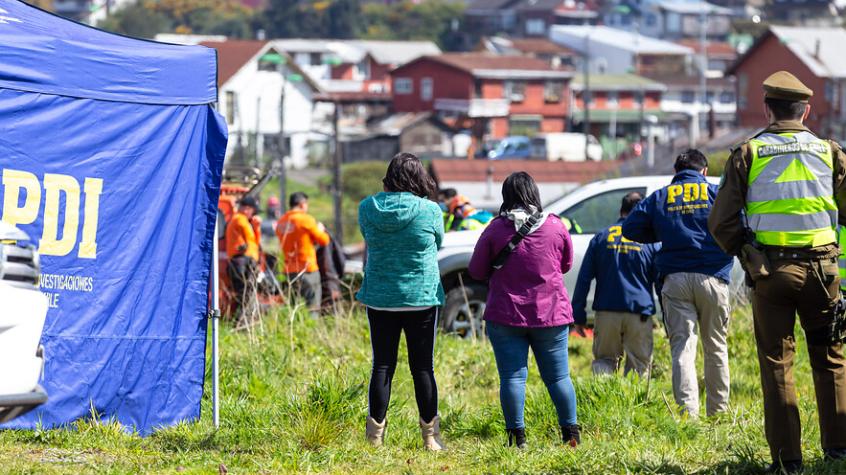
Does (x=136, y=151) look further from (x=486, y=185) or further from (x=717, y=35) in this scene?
Answer: (x=717, y=35)

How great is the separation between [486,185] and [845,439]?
114 ft

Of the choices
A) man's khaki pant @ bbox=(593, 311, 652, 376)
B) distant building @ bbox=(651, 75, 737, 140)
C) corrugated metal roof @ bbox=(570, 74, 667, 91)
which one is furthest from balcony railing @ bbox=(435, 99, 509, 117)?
man's khaki pant @ bbox=(593, 311, 652, 376)

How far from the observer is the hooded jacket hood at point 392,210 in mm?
6523

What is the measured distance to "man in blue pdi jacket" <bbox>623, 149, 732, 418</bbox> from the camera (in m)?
7.47

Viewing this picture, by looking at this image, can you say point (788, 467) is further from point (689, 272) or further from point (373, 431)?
point (373, 431)

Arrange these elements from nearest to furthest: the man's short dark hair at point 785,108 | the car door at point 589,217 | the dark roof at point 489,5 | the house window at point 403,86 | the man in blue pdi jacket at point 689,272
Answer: the man's short dark hair at point 785,108 → the man in blue pdi jacket at point 689,272 → the car door at point 589,217 → the house window at point 403,86 → the dark roof at point 489,5

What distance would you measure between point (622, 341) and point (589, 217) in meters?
3.11

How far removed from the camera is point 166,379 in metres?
7.17

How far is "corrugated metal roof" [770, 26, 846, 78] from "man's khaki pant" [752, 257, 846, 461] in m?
56.4

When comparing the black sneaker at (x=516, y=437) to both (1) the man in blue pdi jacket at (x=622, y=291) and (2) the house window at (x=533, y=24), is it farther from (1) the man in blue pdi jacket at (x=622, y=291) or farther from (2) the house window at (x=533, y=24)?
(2) the house window at (x=533, y=24)

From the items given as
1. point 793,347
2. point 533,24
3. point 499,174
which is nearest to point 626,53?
point 533,24

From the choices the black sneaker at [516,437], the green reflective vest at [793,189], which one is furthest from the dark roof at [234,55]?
the green reflective vest at [793,189]

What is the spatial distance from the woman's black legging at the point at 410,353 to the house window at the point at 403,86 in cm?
7420

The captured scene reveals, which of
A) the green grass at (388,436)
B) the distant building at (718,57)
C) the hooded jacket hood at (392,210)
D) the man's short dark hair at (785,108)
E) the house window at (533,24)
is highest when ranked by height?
the house window at (533,24)
